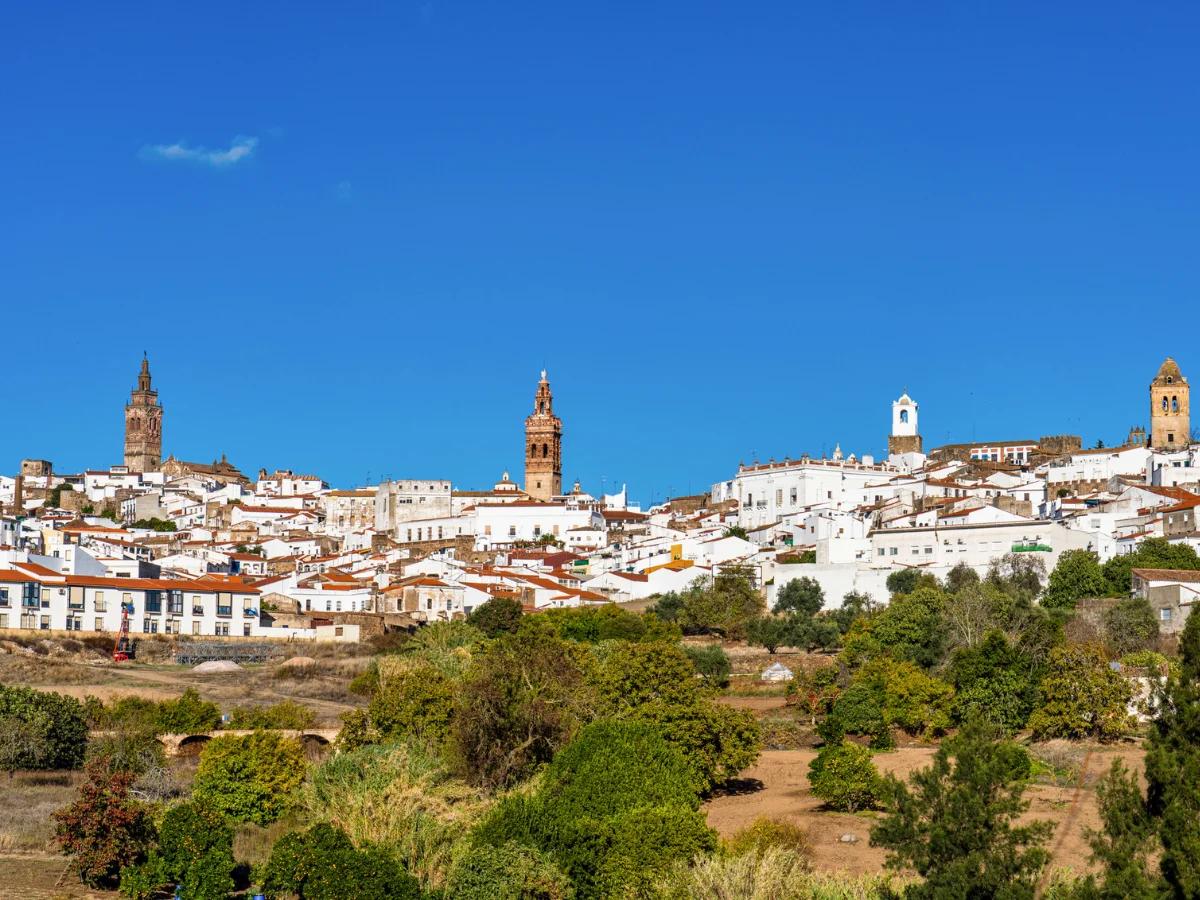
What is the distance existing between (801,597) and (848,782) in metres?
24.9

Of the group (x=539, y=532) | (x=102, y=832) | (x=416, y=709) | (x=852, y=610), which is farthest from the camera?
(x=539, y=532)

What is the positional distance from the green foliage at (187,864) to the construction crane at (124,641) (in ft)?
87.4

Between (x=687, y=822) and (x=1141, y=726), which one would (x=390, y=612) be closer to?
(x=1141, y=726)

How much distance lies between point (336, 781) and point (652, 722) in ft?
25.8

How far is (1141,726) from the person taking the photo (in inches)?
1606

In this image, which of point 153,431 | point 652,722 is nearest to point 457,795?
point 652,722

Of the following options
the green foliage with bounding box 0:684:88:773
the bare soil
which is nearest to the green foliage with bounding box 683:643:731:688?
the bare soil

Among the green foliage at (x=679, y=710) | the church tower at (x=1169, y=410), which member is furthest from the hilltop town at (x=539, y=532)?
the green foliage at (x=679, y=710)

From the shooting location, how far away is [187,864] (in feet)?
87.9

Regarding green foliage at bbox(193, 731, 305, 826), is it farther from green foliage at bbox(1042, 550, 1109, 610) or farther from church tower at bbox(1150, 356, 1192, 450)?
church tower at bbox(1150, 356, 1192, 450)

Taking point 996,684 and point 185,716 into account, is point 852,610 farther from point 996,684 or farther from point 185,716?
point 185,716

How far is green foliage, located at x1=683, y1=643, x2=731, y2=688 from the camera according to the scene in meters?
51.4

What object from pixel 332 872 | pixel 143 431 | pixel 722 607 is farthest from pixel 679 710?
pixel 143 431

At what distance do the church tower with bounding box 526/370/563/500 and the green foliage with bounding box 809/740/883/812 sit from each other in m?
73.7
